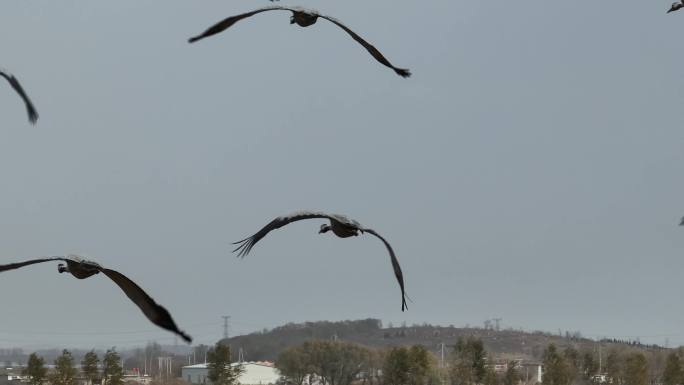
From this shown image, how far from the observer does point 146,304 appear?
19.0ft

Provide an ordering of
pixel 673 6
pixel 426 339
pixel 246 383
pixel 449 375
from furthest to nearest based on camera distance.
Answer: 1. pixel 426 339
2. pixel 246 383
3. pixel 449 375
4. pixel 673 6

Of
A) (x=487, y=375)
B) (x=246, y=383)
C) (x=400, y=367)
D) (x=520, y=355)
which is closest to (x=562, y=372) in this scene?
(x=487, y=375)

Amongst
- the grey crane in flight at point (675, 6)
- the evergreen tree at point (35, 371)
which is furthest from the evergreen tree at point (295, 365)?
the grey crane in flight at point (675, 6)

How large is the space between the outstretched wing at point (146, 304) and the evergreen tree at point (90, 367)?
4432cm

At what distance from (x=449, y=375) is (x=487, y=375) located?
10.0 feet

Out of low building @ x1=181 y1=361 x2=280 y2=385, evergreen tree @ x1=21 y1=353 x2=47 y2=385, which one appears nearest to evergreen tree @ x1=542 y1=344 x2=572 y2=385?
evergreen tree @ x1=21 y1=353 x2=47 y2=385

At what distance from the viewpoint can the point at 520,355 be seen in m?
143

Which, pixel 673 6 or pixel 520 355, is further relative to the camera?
pixel 520 355

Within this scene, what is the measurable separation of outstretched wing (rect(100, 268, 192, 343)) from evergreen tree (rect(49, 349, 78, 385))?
143 feet

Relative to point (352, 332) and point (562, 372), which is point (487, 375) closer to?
point (562, 372)

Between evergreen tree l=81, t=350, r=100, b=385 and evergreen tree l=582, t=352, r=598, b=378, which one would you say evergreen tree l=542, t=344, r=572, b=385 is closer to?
evergreen tree l=582, t=352, r=598, b=378

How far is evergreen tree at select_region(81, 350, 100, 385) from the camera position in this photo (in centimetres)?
4944

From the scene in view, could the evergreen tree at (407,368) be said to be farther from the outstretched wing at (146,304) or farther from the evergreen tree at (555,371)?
the outstretched wing at (146,304)

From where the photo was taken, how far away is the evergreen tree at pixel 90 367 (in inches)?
1946
